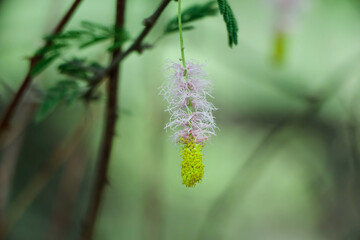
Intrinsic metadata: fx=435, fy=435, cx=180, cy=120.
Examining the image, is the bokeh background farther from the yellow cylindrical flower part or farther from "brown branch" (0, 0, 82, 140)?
the yellow cylindrical flower part

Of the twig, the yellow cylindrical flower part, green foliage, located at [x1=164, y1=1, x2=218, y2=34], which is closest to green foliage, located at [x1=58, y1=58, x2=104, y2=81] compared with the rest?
green foliage, located at [x1=164, y1=1, x2=218, y2=34]

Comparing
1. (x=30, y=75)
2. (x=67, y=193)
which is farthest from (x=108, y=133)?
(x=67, y=193)

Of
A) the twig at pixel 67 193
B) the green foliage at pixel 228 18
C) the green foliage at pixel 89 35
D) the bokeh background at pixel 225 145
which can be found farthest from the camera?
the bokeh background at pixel 225 145

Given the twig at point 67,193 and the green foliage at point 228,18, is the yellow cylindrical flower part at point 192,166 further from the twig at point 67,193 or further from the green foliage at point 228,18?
the twig at point 67,193

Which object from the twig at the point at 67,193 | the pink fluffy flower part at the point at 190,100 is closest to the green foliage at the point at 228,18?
the pink fluffy flower part at the point at 190,100

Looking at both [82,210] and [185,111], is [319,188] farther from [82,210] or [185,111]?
[185,111]

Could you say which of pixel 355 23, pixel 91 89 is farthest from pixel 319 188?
pixel 91 89
